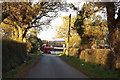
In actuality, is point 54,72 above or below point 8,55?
below

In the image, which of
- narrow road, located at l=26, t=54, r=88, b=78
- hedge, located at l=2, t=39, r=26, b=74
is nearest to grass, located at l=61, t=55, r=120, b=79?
narrow road, located at l=26, t=54, r=88, b=78

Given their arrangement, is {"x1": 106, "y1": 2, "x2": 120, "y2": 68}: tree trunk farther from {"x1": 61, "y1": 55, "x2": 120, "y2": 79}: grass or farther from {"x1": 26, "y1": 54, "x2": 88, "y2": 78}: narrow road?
{"x1": 26, "y1": 54, "x2": 88, "y2": 78}: narrow road

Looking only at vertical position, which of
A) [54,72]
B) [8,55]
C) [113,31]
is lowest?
[54,72]

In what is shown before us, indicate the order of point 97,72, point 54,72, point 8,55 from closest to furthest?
1. point 97,72
2. point 54,72
3. point 8,55

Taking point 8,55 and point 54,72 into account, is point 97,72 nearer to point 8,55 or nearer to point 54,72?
point 54,72

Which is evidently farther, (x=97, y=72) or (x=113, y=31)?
(x=113, y=31)

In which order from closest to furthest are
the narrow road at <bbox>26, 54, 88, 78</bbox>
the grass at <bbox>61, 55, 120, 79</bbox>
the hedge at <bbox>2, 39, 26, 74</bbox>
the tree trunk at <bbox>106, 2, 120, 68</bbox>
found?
the grass at <bbox>61, 55, 120, 79</bbox>
the narrow road at <bbox>26, 54, 88, 78</bbox>
the hedge at <bbox>2, 39, 26, 74</bbox>
the tree trunk at <bbox>106, 2, 120, 68</bbox>

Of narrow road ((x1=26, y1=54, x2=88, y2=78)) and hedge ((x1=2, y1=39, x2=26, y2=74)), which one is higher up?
hedge ((x1=2, y1=39, x2=26, y2=74))

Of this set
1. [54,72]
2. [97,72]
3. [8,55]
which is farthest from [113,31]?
[8,55]

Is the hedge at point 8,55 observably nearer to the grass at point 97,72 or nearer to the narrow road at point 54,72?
the narrow road at point 54,72

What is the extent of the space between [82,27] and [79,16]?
179cm

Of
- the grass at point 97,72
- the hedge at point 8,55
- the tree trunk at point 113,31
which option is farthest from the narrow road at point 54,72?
the tree trunk at point 113,31

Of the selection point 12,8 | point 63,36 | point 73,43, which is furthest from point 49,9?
point 73,43

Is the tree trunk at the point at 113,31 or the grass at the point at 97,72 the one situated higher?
the tree trunk at the point at 113,31
